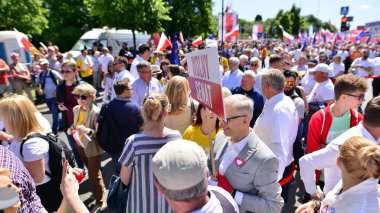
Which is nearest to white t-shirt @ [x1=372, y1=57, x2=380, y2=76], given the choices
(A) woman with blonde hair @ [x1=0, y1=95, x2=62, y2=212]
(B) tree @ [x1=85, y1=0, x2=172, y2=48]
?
(B) tree @ [x1=85, y1=0, x2=172, y2=48]

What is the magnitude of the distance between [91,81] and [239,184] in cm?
1209

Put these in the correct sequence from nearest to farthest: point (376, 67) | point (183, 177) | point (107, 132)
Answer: point (183, 177) → point (107, 132) → point (376, 67)

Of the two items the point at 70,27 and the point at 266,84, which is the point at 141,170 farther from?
the point at 70,27

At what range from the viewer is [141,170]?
93.5 inches

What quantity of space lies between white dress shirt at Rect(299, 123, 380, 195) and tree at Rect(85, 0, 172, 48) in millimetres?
13252

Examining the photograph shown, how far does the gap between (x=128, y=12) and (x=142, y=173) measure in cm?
1313

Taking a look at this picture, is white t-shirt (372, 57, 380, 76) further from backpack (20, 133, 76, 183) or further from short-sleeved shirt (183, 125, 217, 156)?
backpack (20, 133, 76, 183)

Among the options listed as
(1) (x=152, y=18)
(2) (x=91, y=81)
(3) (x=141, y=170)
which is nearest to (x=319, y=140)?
(3) (x=141, y=170)

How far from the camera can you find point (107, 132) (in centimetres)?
382

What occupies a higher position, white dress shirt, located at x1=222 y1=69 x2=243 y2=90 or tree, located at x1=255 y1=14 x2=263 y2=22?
tree, located at x1=255 y1=14 x2=263 y2=22

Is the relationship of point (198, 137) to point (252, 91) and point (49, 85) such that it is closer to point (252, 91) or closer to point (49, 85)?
point (252, 91)

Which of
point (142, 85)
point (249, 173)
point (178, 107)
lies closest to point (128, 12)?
point (142, 85)

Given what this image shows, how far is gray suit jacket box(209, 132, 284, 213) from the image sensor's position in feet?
6.44

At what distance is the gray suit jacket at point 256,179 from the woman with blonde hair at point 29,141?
5.03 ft
